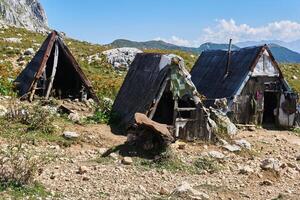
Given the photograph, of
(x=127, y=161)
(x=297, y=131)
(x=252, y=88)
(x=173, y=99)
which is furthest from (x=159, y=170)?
(x=297, y=131)

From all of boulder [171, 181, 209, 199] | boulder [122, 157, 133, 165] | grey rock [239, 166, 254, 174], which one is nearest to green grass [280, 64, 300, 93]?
grey rock [239, 166, 254, 174]

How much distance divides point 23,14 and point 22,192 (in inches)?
5831

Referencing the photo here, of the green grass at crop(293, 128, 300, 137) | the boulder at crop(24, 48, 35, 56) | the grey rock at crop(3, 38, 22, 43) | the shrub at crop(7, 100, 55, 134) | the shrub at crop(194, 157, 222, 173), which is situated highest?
the grey rock at crop(3, 38, 22, 43)

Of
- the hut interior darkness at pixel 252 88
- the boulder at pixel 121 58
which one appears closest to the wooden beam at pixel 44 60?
the hut interior darkness at pixel 252 88

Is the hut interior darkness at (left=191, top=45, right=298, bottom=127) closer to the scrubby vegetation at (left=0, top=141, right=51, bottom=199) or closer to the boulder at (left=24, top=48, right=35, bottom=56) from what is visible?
the scrubby vegetation at (left=0, top=141, right=51, bottom=199)

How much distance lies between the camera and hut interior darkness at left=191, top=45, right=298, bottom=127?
21109mm

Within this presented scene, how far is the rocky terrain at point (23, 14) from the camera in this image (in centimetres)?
12150

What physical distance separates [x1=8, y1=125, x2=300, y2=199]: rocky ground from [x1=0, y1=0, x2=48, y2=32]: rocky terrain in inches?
3102

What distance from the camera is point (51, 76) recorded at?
1977 centimetres

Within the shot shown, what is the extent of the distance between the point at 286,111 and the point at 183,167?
33.0 feet

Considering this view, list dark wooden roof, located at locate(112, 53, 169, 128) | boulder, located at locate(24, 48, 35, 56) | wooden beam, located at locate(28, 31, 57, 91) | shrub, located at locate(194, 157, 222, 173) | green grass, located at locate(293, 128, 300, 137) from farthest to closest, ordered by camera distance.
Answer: boulder, located at locate(24, 48, 35, 56)
green grass, located at locate(293, 128, 300, 137)
wooden beam, located at locate(28, 31, 57, 91)
dark wooden roof, located at locate(112, 53, 169, 128)
shrub, located at locate(194, 157, 222, 173)

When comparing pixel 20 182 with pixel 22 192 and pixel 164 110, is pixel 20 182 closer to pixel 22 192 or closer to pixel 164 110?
pixel 22 192

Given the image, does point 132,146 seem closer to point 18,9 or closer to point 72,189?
point 72,189

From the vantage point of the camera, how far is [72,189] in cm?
1095
